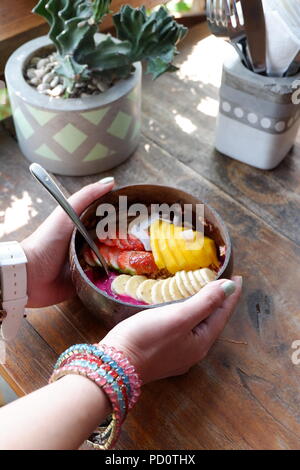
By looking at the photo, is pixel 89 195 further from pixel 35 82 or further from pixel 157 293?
pixel 35 82

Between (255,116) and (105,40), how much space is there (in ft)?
0.96

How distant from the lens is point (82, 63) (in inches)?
37.8

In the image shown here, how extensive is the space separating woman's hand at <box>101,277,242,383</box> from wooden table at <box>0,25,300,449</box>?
55 millimetres

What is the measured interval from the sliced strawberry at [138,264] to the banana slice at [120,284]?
1 centimetres

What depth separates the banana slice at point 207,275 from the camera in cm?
72

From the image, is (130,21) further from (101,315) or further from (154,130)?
(101,315)

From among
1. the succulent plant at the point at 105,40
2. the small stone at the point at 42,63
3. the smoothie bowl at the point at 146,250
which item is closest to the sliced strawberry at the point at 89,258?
the smoothie bowl at the point at 146,250

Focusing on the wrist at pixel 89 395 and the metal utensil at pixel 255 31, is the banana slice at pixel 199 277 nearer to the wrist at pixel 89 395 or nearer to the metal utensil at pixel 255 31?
the wrist at pixel 89 395

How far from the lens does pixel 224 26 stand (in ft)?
2.97

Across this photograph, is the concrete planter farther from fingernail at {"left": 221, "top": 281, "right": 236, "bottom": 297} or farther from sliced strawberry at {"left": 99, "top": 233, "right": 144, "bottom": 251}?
fingernail at {"left": 221, "top": 281, "right": 236, "bottom": 297}

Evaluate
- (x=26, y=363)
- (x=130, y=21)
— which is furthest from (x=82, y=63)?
(x=26, y=363)

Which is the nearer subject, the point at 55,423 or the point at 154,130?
the point at 55,423

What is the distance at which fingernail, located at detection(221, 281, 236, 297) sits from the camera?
2.22ft
